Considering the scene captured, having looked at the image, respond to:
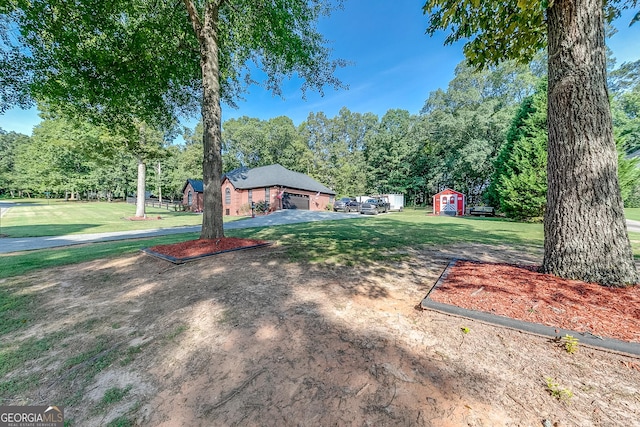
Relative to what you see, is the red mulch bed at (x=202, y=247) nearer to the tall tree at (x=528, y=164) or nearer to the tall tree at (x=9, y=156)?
the tall tree at (x=528, y=164)

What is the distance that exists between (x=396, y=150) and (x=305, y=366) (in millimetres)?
43837

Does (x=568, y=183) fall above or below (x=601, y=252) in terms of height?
above

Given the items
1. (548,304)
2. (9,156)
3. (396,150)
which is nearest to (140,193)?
(548,304)

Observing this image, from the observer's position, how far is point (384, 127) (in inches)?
1996

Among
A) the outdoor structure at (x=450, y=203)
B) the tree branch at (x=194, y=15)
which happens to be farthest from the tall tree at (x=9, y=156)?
the outdoor structure at (x=450, y=203)

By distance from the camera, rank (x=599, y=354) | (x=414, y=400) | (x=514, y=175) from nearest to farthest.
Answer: (x=414, y=400), (x=599, y=354), (x=514, y=175)

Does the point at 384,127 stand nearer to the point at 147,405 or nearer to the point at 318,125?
the point at 318,125

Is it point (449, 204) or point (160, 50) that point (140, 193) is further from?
point (449, 204)

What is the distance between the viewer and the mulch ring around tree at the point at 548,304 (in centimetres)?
228

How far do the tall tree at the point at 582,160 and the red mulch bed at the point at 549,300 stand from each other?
1.01 ft

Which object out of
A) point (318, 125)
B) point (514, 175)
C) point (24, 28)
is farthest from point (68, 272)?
point (318, 125)

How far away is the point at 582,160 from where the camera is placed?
330cm

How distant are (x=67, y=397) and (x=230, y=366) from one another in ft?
3.74
